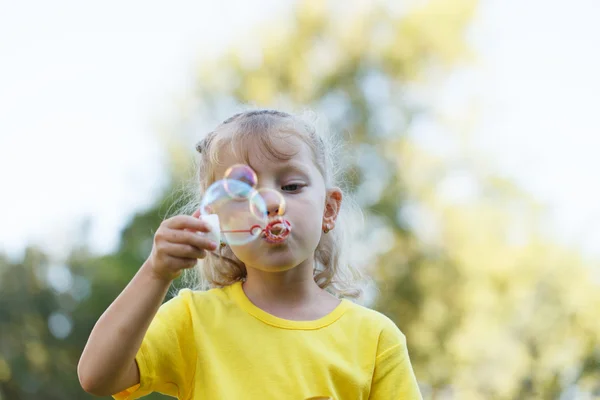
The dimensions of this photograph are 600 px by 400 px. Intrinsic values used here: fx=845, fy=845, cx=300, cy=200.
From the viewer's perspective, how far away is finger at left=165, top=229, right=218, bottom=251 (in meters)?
1.82

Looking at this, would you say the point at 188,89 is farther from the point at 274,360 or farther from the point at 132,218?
Answer: the point at 274,360

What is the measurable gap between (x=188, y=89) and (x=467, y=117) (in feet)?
15.9

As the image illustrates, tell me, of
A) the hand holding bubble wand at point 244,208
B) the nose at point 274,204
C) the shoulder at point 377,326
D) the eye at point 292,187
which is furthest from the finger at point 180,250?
the shoulder at point 377,326

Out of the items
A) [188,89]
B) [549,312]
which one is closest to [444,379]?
[549,312]

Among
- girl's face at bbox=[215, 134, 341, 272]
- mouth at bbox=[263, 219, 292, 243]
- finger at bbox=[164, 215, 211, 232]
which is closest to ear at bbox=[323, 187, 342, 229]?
girl's face at bbox=[215, 134, 341, 272]

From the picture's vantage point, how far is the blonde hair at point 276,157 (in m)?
2.26

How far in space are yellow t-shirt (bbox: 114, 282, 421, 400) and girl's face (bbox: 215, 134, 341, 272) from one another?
15 centimetres

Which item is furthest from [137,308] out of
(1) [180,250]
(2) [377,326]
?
(2) [377,326]

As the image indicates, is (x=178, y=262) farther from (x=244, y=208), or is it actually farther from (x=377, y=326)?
(x=377, y=326)

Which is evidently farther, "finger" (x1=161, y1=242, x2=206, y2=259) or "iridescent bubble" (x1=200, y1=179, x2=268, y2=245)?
"iridescent bubble" (x1=200, y1=179, x2=268, y2=245)

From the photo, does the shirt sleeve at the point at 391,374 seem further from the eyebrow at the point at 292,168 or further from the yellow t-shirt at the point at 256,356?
the eyebrow at the point at 292,168

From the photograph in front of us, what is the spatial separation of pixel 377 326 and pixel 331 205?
419 millimetres

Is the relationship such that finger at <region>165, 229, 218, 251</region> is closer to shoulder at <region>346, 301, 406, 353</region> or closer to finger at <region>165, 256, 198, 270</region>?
finger at <region>165, 256, 198, 270</region>

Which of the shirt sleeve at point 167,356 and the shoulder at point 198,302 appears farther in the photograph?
the shoulder at point 198,302
